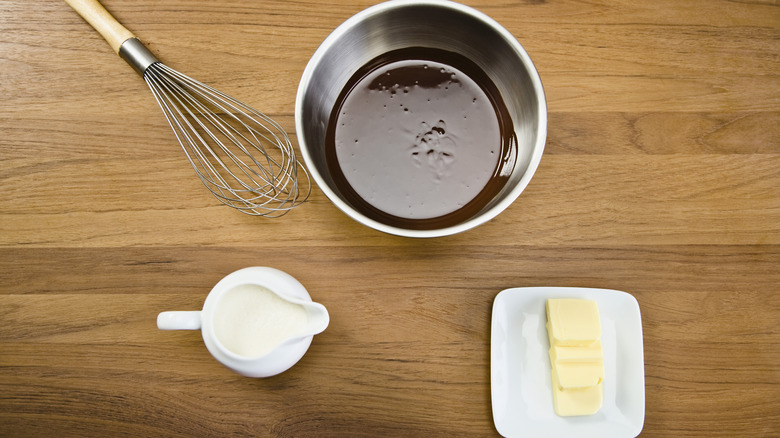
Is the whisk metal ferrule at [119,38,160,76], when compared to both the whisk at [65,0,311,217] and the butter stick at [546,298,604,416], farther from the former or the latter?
the butter stick at [546,298,604,416]

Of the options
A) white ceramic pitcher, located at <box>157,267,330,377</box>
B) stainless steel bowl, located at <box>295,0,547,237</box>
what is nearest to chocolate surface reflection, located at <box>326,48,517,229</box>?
stainless steel bowl, located at <box>295,0,547,237</box>

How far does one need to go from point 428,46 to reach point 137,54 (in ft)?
1.52

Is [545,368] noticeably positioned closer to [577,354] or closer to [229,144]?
[577,354]

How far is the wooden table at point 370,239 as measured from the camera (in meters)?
0.77

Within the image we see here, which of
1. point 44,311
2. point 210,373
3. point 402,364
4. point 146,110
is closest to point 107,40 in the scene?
point 146,110

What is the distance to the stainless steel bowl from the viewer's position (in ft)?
2.19

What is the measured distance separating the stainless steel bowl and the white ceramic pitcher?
0.49ft

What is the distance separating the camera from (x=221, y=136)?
806mm

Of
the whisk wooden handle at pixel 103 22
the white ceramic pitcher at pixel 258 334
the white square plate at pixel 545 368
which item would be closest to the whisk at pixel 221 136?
the whisk wooden handle at pixel 103 22

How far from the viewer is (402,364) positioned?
771 millimetres

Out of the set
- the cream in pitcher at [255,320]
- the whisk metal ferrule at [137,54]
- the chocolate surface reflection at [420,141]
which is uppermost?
the whisk metal ferrule at [137,54]

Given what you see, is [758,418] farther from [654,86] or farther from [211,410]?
[211,410]

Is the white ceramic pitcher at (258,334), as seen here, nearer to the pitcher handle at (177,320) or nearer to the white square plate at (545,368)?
the pitcher handle at (177,320)

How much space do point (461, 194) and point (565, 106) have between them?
24cm
